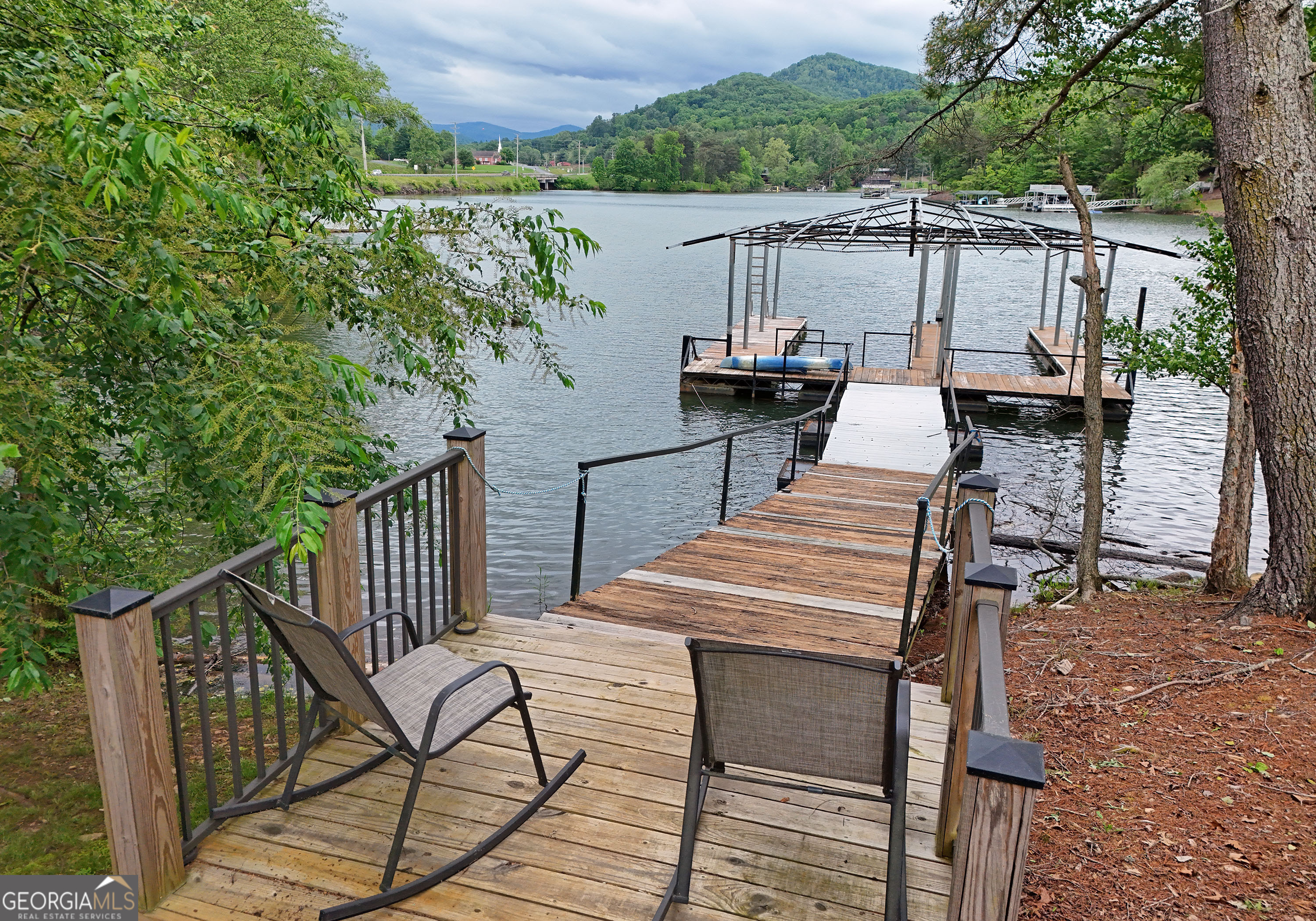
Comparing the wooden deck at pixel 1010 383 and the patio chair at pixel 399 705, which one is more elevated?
the patio chair at pixel 399 705

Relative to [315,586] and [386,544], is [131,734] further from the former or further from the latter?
[386,544]

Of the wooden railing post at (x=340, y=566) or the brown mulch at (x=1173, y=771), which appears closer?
the brown mulch at (x=1173, y=771)

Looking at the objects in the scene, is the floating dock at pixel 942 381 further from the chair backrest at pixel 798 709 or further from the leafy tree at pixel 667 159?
the leafy tree at pixel 667 159

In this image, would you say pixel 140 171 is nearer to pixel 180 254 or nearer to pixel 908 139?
pixel 180 254

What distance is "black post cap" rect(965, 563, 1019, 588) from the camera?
2.49m

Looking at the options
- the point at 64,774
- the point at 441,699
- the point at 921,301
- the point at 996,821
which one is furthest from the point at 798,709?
the point at 921,301

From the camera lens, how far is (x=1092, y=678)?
4.30m

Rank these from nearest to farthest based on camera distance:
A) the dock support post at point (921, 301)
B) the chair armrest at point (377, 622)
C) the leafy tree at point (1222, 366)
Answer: the chair armrest at point (377, 622) < the leafy tree at point (1222, 366) < the dock support post at point (921, 301)

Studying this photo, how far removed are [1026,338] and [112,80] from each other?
25.8 meters

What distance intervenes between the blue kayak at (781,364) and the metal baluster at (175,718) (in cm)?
→ 1578

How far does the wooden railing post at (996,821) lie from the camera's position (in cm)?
169

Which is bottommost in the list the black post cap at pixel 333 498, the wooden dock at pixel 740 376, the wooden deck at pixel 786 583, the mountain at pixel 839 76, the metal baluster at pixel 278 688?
the wooden dock at pixel 740 376

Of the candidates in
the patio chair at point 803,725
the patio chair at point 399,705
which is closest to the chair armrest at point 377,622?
the patio chair at point 399,705

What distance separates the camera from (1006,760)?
1.72 meters
